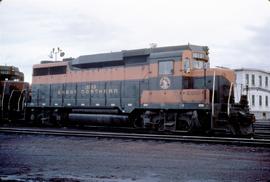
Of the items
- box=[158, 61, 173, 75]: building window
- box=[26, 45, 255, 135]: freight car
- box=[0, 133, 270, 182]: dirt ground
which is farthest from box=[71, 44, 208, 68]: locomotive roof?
box=[0, 133, 270, 182]: dirt ground

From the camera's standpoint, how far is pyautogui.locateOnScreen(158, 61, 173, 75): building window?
16188 mm

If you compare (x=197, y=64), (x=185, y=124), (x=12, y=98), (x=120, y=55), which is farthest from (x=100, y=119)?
(x=12, y=98)

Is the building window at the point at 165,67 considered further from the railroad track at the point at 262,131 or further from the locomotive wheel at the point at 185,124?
the railroad track at the point at 262,131

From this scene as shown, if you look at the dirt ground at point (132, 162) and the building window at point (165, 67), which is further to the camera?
the building window at point (165, 67)

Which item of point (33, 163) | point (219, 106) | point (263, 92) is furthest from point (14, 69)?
point (263, 92)

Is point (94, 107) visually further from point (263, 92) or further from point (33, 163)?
point (263, 92)

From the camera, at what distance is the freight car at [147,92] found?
601 inches

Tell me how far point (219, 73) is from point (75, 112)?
27.2ft

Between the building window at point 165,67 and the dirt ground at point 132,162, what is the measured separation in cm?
517

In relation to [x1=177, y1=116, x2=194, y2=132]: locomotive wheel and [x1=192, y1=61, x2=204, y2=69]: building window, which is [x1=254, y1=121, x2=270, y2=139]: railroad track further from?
[x1=192, y1=61, x2=204, y2=69]: building window

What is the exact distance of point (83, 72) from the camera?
64.7 feet

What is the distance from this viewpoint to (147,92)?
16875 mm

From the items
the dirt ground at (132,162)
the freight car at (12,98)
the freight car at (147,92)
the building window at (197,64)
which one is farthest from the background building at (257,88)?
the dirt ground at (132,162)

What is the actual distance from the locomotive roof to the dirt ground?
6034 mm
